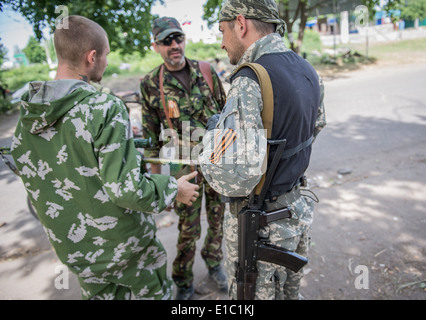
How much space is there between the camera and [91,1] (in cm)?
512

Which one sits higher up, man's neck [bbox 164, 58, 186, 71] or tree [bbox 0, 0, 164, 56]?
tree [bbox 0, 0, 164, 56]

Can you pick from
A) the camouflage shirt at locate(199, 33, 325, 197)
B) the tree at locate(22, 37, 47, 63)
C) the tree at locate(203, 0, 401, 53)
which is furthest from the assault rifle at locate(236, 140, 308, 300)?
the tree at locate(22, 37, 47, 63)

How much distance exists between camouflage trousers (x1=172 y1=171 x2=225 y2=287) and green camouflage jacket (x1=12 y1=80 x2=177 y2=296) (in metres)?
0.72

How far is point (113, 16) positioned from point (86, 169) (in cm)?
523

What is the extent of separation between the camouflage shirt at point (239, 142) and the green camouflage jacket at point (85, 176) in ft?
1.05

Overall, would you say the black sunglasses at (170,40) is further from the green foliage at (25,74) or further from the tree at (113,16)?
the green foliage at (25,74)

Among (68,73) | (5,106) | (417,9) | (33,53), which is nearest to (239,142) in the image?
(68,73)

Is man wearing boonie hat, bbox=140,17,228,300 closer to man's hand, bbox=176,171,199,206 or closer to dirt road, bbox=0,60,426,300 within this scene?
dirt road, bbox=0,60,426,300

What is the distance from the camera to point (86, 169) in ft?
4.81

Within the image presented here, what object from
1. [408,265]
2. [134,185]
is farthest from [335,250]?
[134,185]

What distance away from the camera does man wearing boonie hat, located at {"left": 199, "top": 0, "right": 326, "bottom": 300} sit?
54.7 inches

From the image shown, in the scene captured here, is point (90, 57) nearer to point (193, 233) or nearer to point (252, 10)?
point (252, 10)
